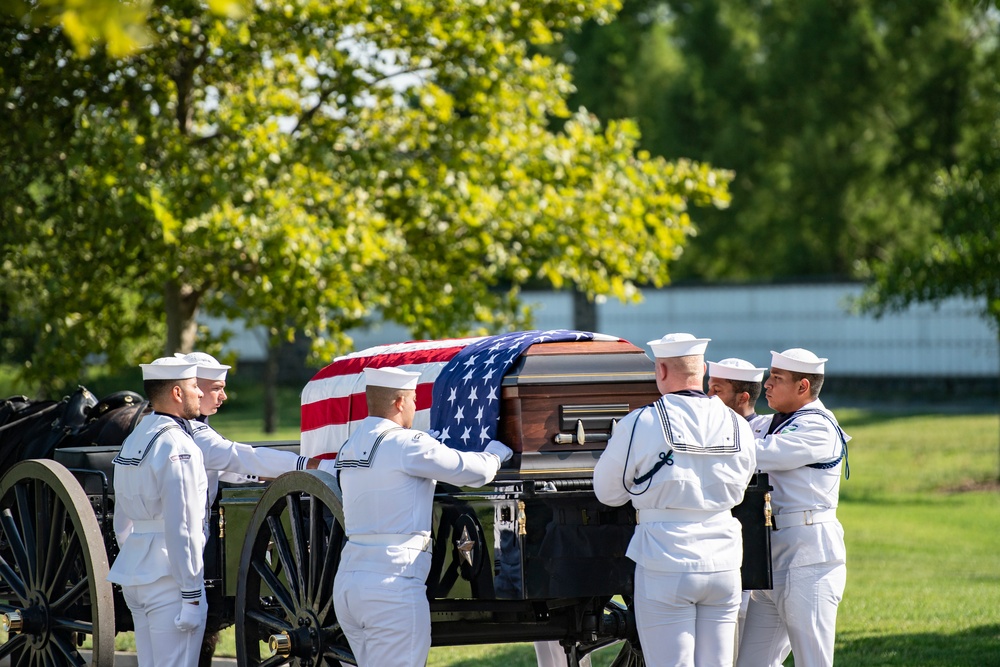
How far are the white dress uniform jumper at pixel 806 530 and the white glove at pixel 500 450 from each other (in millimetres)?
1018

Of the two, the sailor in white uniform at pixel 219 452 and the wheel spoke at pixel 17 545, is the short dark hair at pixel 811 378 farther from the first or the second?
the wheel spoke at pixel 17 545

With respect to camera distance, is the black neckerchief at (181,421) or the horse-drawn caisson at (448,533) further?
the black neckerchief at (181,421)

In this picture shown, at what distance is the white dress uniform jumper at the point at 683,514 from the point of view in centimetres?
495

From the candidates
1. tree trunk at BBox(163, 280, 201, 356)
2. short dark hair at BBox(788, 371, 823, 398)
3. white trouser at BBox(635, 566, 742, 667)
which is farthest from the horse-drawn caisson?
tree trunk at BBox(163, 280, 201, 356)

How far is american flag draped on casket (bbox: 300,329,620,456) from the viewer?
5.73 meters

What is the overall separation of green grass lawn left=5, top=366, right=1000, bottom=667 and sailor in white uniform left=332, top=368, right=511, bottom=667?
3186 mm

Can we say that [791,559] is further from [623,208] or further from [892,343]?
[892,343]

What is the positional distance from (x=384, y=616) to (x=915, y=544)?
9.56 m

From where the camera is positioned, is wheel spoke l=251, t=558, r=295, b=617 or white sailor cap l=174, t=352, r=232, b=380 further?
white sailor cap l=174, t=352, r=232, b=380

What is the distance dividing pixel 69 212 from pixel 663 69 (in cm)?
2656

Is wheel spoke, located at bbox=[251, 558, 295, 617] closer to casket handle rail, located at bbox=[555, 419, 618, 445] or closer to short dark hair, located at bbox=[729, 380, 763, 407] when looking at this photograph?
casket handle rail, located at bbox=[555, 419, 618, 445]

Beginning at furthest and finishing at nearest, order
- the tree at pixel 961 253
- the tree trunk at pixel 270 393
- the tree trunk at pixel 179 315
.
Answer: the tree trunk at pixel 270 393, the tree at pixel 961 253, the tree trunk at pixel 179 315

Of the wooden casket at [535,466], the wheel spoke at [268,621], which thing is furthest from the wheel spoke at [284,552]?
the wooden casket at [535,466]

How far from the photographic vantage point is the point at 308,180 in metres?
12.9
